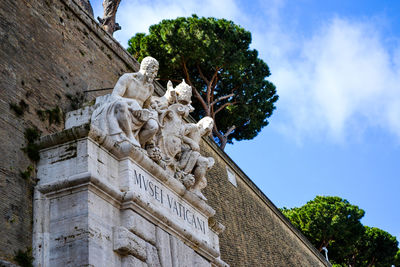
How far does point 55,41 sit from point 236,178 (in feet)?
20.7

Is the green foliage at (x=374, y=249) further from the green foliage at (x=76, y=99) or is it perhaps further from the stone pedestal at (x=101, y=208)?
the stone pedestal at (x=101, y=208)

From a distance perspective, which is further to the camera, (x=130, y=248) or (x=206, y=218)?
(x=206, y=218)

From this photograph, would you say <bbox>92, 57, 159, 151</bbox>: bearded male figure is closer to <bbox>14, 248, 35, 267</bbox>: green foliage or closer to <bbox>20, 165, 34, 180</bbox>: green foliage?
<bbox>20, 165, 34, 180</bbox>: green foliage

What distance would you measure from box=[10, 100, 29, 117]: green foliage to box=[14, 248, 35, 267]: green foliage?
1.44 m

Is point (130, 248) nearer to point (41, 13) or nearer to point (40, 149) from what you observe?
point (40, 149)

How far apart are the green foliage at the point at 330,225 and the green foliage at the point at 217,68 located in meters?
6.80

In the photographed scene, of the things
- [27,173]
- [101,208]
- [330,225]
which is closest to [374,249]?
[330,225]

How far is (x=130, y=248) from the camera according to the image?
6.41 metres

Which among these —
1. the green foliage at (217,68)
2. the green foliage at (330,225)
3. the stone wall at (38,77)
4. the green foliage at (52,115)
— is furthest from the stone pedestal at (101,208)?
the green foliage at (330,225)

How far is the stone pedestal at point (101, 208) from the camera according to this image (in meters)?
6.04

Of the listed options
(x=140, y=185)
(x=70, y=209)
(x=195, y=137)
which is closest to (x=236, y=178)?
(x=195, y=137)

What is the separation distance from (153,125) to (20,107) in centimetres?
139

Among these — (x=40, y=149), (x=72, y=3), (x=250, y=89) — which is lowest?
(x=40, y=149)

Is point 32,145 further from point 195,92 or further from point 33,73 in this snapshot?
point 195,92
